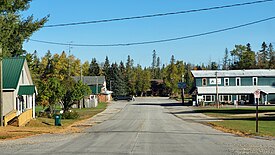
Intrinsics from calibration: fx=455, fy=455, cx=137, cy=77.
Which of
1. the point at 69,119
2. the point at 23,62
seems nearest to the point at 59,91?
the point at 69,119

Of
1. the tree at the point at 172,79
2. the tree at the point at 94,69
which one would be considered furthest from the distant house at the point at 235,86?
the tree at the point at 94,69

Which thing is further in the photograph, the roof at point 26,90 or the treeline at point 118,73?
the treeline at point 118,73

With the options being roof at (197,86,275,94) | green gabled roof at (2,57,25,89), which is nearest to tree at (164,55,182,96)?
roof at (197,86,275,94)

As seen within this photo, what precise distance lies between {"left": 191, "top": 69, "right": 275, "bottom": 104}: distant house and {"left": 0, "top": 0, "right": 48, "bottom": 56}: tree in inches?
2385

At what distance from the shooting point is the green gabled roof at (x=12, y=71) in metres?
37.5

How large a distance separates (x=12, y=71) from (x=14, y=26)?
1450 cm

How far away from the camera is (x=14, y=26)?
83.9ft

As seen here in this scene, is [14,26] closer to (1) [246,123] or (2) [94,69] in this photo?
(1) [246,123]

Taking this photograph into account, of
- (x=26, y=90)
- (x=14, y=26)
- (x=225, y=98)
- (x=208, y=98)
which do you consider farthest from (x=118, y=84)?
(x=14, y=26)

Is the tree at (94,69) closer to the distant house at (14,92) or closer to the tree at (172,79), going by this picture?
the tree at (172,79)

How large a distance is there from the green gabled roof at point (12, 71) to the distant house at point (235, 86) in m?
49.3

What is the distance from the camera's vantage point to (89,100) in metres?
87.1

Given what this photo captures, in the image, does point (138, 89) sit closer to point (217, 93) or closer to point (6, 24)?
point (217, 93)

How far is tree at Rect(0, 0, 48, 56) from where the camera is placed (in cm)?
2497
